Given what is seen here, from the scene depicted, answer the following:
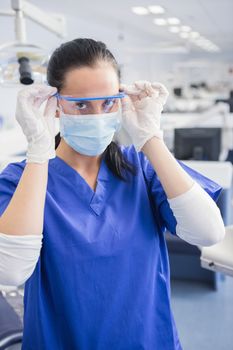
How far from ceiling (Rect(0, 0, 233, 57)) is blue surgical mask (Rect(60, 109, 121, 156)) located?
8.23ft

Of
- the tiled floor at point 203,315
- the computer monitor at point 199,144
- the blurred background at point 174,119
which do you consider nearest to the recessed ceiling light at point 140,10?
the blurred background at point 174,119

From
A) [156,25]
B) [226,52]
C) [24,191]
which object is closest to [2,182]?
[24,191]

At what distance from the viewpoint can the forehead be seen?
840 mm

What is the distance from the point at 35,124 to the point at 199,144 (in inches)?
90.4

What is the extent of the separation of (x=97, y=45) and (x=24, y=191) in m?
0.38

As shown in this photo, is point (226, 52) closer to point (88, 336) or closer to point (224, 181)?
point (224, 181)

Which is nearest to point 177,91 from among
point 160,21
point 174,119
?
point 174,119

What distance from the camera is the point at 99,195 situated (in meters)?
0.92

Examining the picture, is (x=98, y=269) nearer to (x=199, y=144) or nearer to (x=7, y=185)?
(x=7, y=185)

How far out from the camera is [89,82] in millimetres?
840

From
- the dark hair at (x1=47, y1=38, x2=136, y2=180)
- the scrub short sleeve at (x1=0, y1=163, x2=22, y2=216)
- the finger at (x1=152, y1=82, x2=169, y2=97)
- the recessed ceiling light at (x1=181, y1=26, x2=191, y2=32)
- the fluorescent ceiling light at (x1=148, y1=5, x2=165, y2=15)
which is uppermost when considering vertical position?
the recessed ceiling light at (x1=181, y1=26, x2=191, y2=32)

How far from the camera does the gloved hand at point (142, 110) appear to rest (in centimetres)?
88

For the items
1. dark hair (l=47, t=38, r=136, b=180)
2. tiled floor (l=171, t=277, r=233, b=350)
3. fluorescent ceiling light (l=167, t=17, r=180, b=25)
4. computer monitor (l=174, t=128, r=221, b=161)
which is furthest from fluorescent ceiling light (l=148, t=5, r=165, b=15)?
dark hair (l=47, t=38, r=136, b=180)

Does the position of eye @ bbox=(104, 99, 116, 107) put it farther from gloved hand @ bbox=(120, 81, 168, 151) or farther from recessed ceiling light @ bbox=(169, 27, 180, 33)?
recessed ceiling light @ bbox=(169, 27, 180, 33)
